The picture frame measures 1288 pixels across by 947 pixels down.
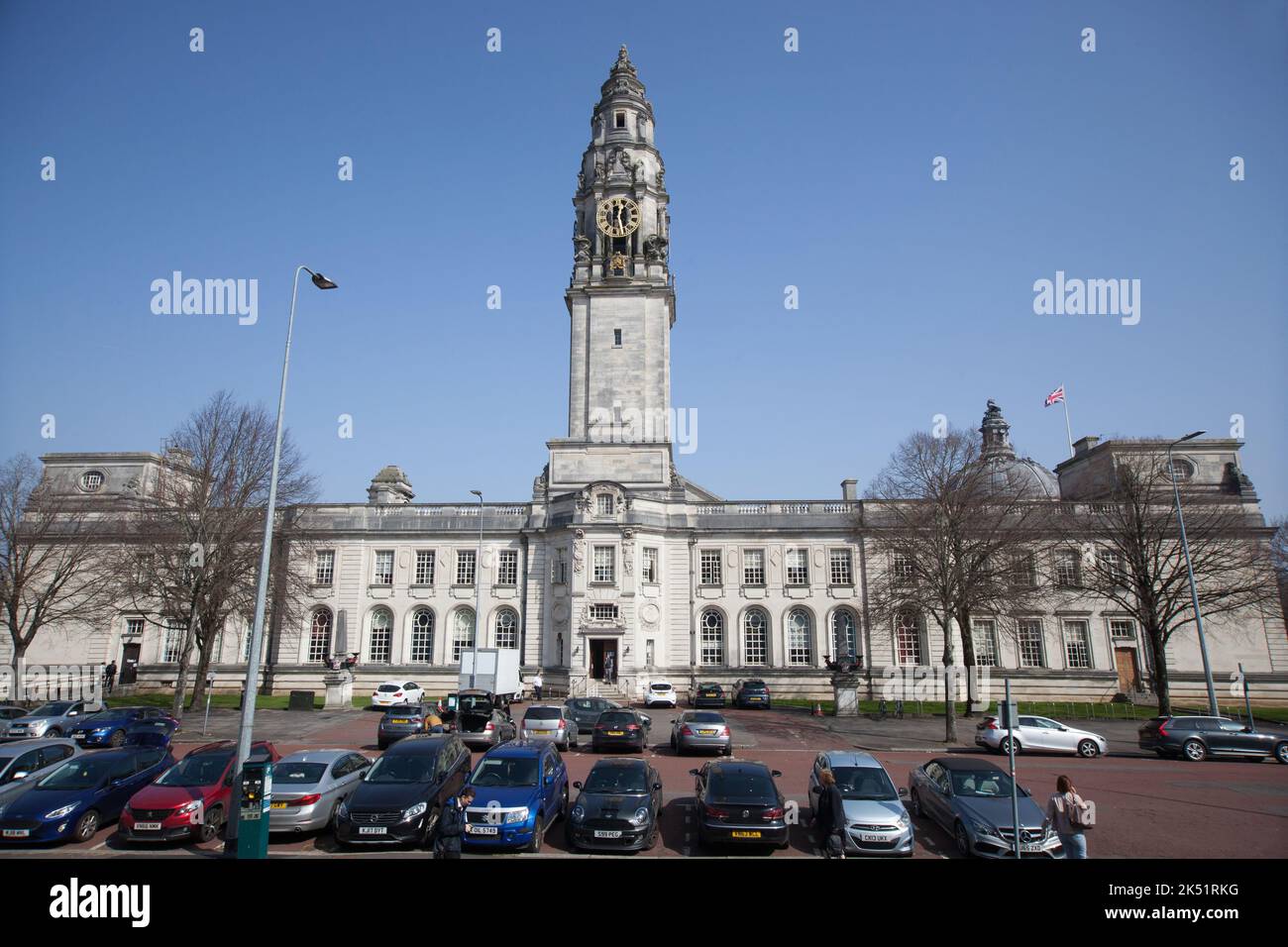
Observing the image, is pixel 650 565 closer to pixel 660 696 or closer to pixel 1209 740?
pixel 660 696

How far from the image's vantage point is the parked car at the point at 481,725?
24717 mm

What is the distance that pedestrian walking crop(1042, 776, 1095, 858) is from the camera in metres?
11.0

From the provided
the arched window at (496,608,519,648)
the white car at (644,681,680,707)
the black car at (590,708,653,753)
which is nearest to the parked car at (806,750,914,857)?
the black car at (590,708,653,753)

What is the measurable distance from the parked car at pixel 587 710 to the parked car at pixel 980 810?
15.1m

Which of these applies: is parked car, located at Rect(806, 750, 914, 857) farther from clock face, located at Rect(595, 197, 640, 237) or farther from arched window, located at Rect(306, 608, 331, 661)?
clock face, located at Rect(595, 197, 640, 237)

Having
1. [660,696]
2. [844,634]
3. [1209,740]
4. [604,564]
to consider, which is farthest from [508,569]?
[1209,740]

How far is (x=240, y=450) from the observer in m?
36.0

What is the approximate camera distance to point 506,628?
47906 mm

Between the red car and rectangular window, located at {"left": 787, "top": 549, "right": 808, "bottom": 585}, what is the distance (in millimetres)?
38055

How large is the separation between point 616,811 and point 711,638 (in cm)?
3554

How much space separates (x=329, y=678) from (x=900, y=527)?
3157 cm

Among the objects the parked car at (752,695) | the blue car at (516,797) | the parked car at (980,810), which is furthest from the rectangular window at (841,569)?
the blue car at (516,797)
